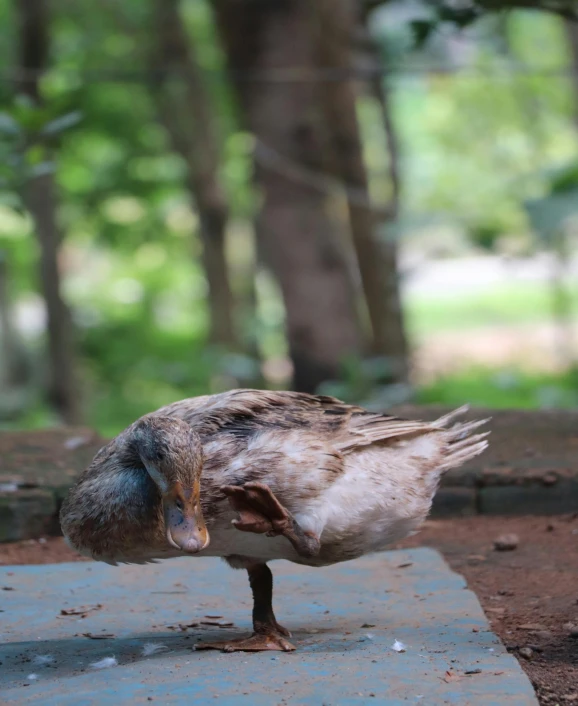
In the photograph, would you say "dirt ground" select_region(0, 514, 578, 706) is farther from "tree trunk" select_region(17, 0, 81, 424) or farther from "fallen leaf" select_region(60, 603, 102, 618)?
"tree trunk" select_region(17, 0, 81, 424)

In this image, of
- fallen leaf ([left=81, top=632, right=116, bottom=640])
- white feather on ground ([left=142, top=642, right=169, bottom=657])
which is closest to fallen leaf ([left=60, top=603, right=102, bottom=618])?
fallen leaf ([left=81, top=632, right=116, bottom=640])

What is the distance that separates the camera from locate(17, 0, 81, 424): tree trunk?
1149cm

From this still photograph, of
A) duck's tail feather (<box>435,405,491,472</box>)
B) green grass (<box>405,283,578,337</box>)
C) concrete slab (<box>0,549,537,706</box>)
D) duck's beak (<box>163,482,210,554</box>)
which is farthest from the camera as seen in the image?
green grass (<box>405,283,578,337</box>)

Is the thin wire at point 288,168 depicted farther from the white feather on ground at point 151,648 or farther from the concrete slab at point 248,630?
the white feather on ground at point 151,648

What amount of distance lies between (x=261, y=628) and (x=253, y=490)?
683 millimetres

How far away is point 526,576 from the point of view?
15.0ft

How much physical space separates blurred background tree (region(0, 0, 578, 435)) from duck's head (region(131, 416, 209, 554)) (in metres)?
2.84

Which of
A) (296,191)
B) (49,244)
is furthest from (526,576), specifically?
(49,244)

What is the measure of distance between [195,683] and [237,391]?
1.10 m

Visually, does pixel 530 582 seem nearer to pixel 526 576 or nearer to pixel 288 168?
pixel 526 576

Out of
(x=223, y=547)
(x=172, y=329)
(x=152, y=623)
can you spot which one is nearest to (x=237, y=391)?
(x=223, y=547)

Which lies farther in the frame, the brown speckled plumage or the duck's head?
the brown speckled plumage

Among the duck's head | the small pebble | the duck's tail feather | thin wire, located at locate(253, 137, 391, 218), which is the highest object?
thin wire, located at locate(253, 137, 391, 218)

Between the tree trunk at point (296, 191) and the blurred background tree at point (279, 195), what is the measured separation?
0.02 meters
